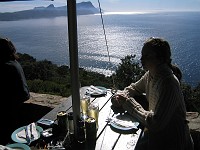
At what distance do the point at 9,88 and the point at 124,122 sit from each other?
64.1 inches

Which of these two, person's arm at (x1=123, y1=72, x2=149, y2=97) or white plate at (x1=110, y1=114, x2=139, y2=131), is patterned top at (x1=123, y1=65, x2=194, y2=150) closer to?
white plate at (x1=110, y1=114, x2=139, y2=131)

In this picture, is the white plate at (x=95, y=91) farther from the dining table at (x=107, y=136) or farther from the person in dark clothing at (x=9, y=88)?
the person in dark clothing at (x=9, y=88)

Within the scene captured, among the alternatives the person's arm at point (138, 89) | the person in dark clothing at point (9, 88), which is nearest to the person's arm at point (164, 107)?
the person's arm at point (138, 89)

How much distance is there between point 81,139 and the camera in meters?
1.64

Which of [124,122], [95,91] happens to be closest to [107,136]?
[124,122]

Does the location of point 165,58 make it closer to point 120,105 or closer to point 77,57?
point 120,105

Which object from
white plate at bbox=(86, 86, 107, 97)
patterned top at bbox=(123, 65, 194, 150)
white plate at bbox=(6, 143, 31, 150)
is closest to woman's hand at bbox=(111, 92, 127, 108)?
patterned top at bbox=(123, 65, 194, 150)

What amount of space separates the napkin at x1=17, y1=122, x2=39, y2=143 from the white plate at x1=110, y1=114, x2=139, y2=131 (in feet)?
1.84

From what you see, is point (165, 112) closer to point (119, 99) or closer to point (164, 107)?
point (164, 107)

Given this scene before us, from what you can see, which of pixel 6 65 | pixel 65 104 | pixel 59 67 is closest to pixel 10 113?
pixel 6 65

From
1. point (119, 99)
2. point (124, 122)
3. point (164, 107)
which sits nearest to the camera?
point (164, 107)

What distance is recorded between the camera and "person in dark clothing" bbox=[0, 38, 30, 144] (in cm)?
300

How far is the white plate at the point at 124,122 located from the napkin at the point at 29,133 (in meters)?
0.56

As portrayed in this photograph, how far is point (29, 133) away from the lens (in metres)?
1.82
